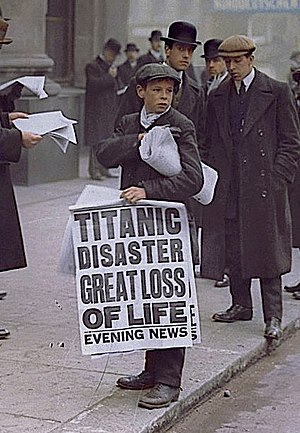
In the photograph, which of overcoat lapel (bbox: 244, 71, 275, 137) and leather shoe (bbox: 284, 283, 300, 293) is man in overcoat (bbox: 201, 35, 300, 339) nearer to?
overcoat lapel (bbox: 244, 71, 275, 137)

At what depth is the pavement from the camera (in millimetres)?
5844

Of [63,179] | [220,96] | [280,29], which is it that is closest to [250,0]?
[280,29]

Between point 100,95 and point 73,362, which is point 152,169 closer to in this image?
point 73,362

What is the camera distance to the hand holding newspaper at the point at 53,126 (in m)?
6.45

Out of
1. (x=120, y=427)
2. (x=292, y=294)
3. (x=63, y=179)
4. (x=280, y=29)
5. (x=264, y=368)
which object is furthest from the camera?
(x=63, y=179)

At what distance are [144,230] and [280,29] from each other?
193 inches

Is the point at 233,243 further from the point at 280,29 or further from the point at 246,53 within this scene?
the point at 280,29

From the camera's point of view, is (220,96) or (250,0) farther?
(250,0)

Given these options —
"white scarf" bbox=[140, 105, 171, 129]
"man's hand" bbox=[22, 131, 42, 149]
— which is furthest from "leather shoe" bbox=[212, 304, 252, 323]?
Result: "white scarf" bbox=[140, 105, 171, 129]

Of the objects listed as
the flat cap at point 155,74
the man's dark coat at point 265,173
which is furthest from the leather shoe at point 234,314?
the flat cap at point 155,74

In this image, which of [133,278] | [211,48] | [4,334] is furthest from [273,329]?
[211,48]

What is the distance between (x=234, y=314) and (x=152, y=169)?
244 centimetres

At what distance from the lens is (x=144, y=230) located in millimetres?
5867

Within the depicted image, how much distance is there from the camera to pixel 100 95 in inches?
638
